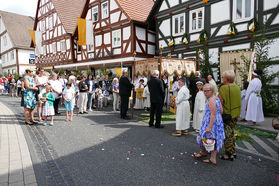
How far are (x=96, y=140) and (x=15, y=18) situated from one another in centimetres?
4441

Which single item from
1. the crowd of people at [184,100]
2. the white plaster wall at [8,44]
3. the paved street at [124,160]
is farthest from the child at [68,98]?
the white plaster wall at [8,44]

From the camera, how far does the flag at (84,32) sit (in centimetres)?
1923

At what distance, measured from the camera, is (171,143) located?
5.49 m

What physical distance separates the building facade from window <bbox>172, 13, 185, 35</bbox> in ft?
94.8

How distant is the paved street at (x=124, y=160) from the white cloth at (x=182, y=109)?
0.39 meters

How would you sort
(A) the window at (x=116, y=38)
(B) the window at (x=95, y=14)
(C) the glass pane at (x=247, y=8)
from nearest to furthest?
1. (C) the glass pane at (x=247, y=8)
2. (A) the window at (x=116, y=38)
3. (B) the window at (x=95, y=14)

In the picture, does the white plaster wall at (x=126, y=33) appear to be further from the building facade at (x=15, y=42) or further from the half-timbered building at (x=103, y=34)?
the building facade at (x=15, y=42)

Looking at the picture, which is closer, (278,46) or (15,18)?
(278,46)

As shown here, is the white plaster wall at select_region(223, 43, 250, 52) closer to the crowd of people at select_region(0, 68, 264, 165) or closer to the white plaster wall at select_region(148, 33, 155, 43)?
the crowd of people at select_region(0, 68, 264, 165)

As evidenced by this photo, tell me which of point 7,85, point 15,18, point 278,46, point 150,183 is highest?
point 15,18

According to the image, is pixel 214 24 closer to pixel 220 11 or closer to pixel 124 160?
pixel 220 11

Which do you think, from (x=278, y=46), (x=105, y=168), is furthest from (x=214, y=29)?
(x=105, y=168)

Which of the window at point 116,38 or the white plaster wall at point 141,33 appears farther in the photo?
the window at point 116,38

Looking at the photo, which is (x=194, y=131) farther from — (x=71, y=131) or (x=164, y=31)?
(x=164, y=31)
